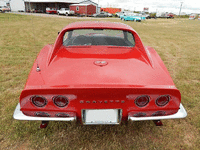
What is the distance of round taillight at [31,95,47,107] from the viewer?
5.32 feet

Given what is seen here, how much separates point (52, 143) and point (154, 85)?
1.44 metres

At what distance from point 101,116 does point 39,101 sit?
67 centimetres

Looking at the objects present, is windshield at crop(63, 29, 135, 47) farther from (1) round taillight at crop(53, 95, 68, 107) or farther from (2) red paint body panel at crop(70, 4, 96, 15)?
(2) red paint body panel at crop(70, 4, 96, 15)

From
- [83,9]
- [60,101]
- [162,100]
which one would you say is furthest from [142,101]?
[83,9]

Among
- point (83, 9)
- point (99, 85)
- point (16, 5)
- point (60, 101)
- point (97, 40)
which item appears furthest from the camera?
point (16, 5)

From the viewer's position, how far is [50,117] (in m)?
1.69

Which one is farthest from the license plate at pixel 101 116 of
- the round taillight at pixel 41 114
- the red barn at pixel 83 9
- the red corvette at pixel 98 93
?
the red barn at pixel 83 9

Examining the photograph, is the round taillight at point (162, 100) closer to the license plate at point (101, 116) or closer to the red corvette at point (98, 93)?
the red corvette at point (98, 93)

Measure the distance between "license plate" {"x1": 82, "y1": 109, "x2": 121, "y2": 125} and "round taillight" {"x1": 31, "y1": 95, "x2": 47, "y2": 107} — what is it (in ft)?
1.39

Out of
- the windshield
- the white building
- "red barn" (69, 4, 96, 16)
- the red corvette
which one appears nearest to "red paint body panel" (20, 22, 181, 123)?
the red corvette

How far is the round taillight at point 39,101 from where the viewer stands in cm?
162

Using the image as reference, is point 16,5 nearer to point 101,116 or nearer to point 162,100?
point 101,116

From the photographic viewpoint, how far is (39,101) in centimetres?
164

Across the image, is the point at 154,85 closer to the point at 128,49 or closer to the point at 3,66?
the point at 128,49
